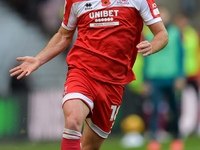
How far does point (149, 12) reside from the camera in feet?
14.4

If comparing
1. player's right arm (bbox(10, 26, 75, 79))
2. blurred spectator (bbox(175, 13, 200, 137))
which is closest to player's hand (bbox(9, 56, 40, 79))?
player's right arm (bbox(10, 26, 75, 79))

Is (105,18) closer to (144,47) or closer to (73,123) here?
(144,47)

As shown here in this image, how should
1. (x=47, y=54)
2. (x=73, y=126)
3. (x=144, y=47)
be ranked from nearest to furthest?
(x=73, y=126)
(x=144, y=47)
(x=47, y=54)

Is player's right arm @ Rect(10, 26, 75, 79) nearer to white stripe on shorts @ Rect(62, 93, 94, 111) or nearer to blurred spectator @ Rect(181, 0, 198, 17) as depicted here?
white stripe on shorts @ Rect(62, 93, 94, 111)

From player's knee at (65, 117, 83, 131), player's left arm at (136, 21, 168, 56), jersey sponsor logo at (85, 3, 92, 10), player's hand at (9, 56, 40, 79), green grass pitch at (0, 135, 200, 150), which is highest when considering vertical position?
jersey sponsor logo at (85, 3, 92, 10)

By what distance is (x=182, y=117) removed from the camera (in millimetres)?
10039

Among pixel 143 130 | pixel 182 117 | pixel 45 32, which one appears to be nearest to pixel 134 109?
pixel 143 130

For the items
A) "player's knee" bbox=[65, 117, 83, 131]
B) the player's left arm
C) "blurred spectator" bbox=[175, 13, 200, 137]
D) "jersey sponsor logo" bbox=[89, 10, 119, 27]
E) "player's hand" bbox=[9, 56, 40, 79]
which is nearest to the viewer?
"player's knee" bbox=[65, 117, 83, 131]

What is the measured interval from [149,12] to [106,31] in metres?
0.51

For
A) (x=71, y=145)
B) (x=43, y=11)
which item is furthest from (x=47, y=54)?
(x=43, y=11)

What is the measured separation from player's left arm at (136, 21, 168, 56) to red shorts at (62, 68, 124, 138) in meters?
0.65

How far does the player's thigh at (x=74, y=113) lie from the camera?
384 cm

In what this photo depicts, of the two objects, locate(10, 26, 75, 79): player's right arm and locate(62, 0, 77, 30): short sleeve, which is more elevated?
A: locate(62, 0, 77, 30): short sleeve

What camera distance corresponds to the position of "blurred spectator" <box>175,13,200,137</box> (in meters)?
9.63
